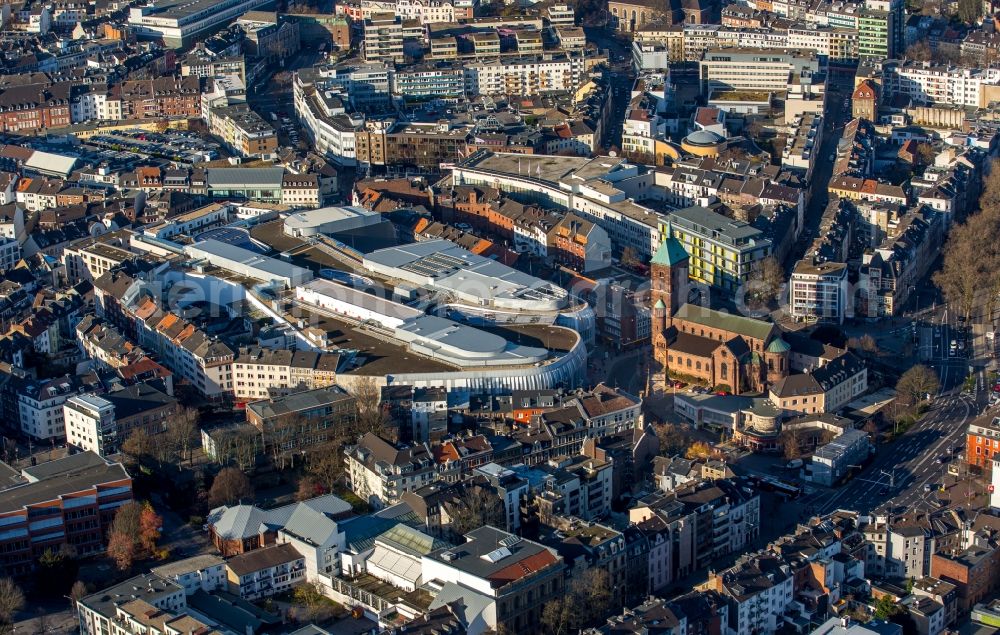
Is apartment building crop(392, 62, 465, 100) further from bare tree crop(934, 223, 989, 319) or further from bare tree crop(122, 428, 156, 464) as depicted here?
bare tree crop(122, 428, 156, 464)

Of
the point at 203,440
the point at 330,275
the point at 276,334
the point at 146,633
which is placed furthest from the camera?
the point at 330,275

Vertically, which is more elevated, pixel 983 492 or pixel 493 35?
pixel 493 35

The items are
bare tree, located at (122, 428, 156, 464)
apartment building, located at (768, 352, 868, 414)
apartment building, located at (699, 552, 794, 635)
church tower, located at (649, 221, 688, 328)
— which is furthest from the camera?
church tower, located at (649, 221, 688, 328)

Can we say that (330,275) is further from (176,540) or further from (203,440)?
(176,540)

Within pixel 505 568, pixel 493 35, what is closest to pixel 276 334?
pixel 505 568

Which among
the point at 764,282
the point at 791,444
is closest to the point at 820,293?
the point at 764,282

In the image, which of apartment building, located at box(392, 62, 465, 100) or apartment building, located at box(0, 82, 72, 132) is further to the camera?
apartment building, located at box(392, 62, 465, 100)

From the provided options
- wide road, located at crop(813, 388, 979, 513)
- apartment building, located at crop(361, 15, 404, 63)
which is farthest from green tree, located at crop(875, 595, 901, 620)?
apartment building, located at crop(361, 15, 404, 63)

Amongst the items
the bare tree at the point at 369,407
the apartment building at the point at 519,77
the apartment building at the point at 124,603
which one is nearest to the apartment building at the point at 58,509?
the apartment building at the point at 124,603
